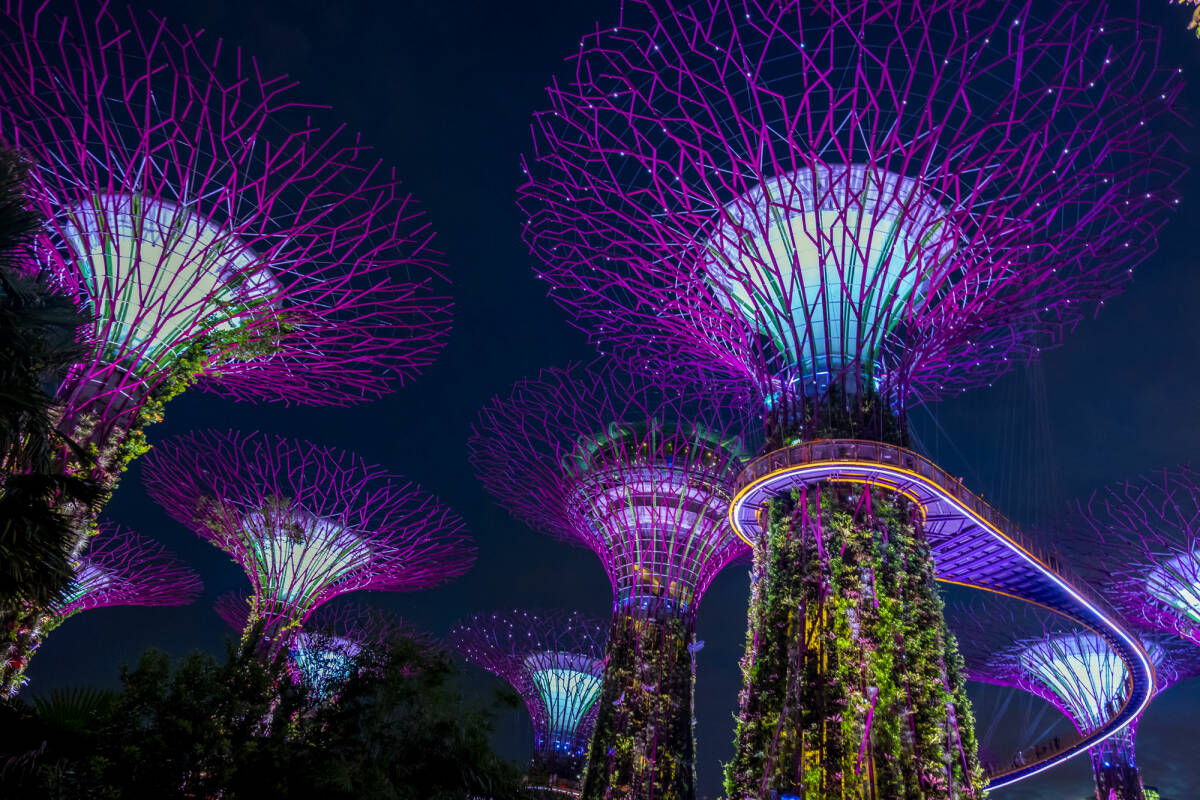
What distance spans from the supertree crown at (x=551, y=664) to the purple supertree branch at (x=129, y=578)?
51.3 ft

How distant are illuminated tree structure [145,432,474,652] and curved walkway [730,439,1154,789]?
14.4 meters

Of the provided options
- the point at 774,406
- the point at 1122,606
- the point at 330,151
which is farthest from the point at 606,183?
the point at 1122,606

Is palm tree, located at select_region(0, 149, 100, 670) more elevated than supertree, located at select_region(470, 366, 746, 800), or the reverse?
supertree, located at select_region(470, 366, 746, 800)

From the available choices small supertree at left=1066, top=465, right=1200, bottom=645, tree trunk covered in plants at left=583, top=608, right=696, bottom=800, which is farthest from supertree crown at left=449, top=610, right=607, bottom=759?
small supertree at left=1066, top=465, right=1200, bottom=645

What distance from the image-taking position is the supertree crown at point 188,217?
13055mm

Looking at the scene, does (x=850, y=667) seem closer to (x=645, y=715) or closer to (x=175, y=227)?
(x=645, y=715)

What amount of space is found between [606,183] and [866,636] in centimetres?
1108

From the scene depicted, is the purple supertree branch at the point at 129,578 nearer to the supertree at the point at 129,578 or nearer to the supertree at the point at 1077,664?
the supertree at the point at 129,578

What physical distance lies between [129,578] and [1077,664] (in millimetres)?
46057

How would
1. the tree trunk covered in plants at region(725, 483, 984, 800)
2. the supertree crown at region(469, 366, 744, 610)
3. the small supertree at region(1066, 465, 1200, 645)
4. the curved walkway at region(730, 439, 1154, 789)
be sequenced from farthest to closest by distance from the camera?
the small supertree at region(1066, 465, 1200, 645), the supertree crown at region(469, 366, 744, 610), the curved walkway at region(730, 439, 1154, 789), the tree trunk covered in plants at region(725, 483, 984, 800)

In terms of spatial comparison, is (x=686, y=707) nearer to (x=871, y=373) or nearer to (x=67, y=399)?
(x=871, y=373)

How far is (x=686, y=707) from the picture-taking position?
84.2 feet

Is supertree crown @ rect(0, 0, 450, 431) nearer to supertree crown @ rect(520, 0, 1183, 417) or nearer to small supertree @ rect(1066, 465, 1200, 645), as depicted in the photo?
supertree crown @ rect(520, 0, 1183, 417)

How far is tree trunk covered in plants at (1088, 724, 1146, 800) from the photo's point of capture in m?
39.2
